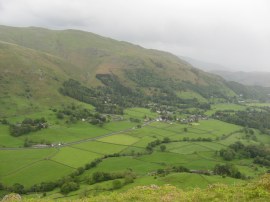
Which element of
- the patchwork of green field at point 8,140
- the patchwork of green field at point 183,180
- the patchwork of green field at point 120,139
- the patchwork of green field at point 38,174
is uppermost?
the patchwork of green field at point 183,180

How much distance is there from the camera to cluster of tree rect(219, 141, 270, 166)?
6014 inches

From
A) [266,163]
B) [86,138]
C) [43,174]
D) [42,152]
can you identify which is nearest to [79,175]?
[43,174]

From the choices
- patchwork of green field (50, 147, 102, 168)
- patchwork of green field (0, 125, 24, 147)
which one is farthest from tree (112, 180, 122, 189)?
patchwork of green field (0, 125, 24, 147)

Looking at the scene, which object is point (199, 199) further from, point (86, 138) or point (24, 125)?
point (24, 125)

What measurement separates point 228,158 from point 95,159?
57671 millimetres

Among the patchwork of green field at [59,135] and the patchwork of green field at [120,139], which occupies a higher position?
the patchwork of green field at [120,139]

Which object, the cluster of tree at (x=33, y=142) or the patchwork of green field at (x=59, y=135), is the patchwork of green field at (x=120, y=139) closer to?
the patchwork of green field at (x=59, y=135)

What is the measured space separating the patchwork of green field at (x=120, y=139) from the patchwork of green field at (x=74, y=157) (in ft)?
71.8

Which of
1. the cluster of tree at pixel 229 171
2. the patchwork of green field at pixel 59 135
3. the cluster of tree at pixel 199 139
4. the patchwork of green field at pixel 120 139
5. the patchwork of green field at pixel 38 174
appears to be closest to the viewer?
the cluster of tree at pixel 229 171

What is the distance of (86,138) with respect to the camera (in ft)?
609

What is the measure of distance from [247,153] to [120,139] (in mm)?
62862

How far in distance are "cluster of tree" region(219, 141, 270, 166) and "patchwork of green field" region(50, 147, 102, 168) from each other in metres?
56.1

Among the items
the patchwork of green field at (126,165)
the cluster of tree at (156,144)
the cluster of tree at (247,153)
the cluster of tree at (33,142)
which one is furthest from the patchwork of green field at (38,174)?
the cluster of tree at (247,153)

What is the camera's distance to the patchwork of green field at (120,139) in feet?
573
